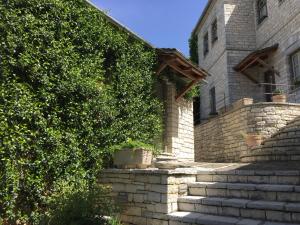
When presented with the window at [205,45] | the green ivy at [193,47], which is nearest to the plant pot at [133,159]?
the window at [205,45]

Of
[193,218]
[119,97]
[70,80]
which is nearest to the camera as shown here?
[193,218]

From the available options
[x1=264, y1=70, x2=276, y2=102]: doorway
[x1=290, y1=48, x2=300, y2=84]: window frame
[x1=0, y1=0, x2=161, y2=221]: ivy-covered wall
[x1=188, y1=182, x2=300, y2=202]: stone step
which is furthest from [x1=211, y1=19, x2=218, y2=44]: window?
[x1=188, y1=182, x2=300, y2=202]: stone step

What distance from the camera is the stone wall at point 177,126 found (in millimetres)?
9727

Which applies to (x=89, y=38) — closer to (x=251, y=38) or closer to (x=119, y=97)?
(x=119, y=97)

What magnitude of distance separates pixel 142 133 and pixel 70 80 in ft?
7.69

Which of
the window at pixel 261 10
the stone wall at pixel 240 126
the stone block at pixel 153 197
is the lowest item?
the stone block at pixel 153 197

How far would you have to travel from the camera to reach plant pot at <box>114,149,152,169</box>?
6.44 metres

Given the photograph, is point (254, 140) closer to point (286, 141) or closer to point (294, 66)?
point (286, 141)

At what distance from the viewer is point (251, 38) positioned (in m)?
15.8

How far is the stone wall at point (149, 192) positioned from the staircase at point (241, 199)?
0.16 metres

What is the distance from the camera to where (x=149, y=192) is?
5.55 metres

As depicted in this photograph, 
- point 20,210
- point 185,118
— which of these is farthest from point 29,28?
point 185,118

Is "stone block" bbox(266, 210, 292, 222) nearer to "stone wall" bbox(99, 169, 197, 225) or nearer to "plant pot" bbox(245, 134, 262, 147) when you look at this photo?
"stone wall" bbox(99, 169, 197, 225)

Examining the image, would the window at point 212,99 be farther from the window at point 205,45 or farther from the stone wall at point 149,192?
the stone wall at point 149,192
